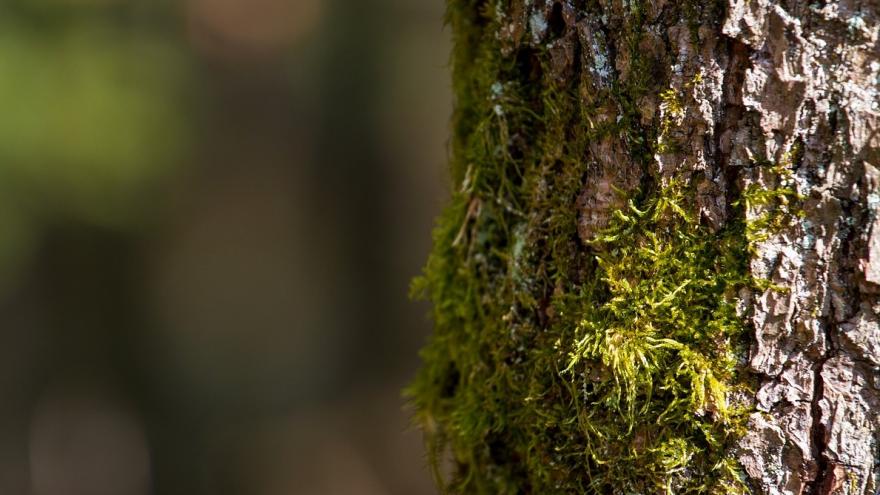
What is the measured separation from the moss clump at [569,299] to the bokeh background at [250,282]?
3.89m

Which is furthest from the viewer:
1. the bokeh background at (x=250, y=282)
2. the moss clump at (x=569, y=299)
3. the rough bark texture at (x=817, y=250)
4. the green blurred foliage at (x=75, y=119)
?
the bokeh background at (x=250, y=282)

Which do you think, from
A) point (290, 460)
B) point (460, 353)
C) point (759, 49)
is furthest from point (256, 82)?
point (759, 49)

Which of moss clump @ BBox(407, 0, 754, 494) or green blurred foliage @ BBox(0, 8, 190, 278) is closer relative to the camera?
moss clump @ BBox(407, 0, 754, 494)

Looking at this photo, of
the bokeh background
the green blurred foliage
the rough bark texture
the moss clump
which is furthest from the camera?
the bokeh background

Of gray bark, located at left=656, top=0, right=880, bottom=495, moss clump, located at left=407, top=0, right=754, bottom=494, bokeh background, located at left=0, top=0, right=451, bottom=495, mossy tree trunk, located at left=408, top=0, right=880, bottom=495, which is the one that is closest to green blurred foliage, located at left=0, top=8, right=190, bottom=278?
bokeh background, located at left=0, top=0, right=451, bottom=495

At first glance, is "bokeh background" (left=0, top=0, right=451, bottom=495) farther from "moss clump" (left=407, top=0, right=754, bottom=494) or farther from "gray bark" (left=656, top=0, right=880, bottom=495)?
"gray bark" (left=656, top=0, right=880, bottom=495)

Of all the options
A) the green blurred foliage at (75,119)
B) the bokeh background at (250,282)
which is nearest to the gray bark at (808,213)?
the green blurred foliage at (75,119)

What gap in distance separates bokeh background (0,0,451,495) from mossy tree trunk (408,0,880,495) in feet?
13.3

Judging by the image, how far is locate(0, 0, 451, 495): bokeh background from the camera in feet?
17.5

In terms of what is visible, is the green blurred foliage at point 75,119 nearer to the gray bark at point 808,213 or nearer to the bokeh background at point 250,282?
the bokeh background at point 250,282

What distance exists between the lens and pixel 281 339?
6301mm

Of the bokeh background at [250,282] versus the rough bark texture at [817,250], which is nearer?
the rough bark texture at [817,250]

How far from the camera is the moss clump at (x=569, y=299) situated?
928 millimetres

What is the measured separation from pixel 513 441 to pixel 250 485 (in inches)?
217
